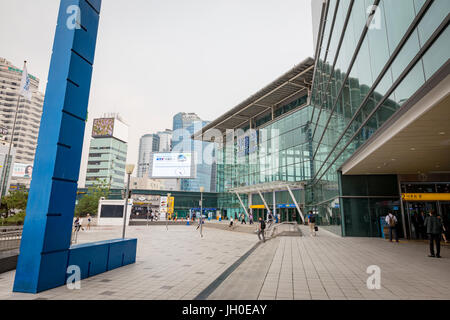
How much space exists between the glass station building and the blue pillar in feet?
26.9

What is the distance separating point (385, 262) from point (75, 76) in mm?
11243

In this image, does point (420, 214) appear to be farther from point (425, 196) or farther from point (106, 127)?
point (106, 127)

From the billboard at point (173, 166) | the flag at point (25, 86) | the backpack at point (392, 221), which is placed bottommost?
the backpack at point (392, 221)

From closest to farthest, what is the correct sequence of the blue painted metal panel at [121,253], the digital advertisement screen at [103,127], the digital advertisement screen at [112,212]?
the blue painted metal panel at [121,253]
the digital advertisement screen at [112,212]
the digital advertisement screen at [103,127]

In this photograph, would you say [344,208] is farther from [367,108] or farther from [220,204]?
[220,204]

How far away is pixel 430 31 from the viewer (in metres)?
5.86

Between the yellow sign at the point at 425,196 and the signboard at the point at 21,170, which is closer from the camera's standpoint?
the yellow sign at the point at 425,196

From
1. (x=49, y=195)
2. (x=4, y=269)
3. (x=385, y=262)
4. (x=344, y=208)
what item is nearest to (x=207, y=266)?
(x=49, y=195)

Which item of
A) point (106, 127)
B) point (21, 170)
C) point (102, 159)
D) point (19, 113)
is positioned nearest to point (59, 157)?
point (21, 170)
